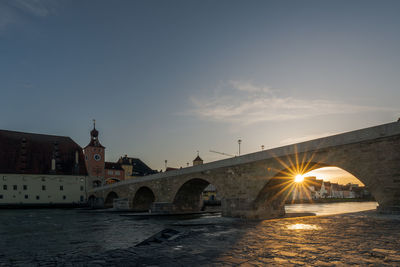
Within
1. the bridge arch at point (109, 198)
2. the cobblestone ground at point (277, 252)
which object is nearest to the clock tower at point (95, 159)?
the bridge arch at point (109, 198)

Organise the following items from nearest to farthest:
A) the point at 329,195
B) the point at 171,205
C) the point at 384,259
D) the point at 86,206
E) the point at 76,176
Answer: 1. the point at 384,259
2. the point at 171,205
3. the point at 86,206
4. the point at 76,176
5. the point at 329,195

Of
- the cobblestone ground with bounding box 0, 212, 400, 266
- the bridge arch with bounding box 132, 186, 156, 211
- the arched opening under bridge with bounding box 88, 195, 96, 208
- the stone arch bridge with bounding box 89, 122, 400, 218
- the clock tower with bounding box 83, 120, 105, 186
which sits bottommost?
the arched opening under bridge with bounding box 88, 195, 96, 208

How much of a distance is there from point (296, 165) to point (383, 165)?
573 centimetres

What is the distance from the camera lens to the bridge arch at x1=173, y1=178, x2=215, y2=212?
33.5 metres

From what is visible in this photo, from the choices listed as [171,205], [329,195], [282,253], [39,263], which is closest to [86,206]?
[171,205]

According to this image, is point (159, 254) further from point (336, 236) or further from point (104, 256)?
point (336, 236)

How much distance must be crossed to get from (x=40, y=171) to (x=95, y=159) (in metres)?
13.8

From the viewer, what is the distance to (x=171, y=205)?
1389 inches

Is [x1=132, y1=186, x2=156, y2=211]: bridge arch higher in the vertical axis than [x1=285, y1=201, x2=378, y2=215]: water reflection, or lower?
higher

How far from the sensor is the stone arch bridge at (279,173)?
565 inches

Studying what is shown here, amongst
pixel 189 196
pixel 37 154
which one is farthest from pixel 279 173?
pixel 37 154

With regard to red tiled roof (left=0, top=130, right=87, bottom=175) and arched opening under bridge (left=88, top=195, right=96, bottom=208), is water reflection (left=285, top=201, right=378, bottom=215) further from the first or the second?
red tiled roof (left=0, top=130, right=87, bottom=175)

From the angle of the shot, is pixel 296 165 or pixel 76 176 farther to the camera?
pixel 76 176

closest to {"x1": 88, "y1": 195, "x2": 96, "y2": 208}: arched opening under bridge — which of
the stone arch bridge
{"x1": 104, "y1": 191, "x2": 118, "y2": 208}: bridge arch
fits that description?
{"x1": 104, "y1": 191, "x2": 118, "y2": 208}: bridge arch
